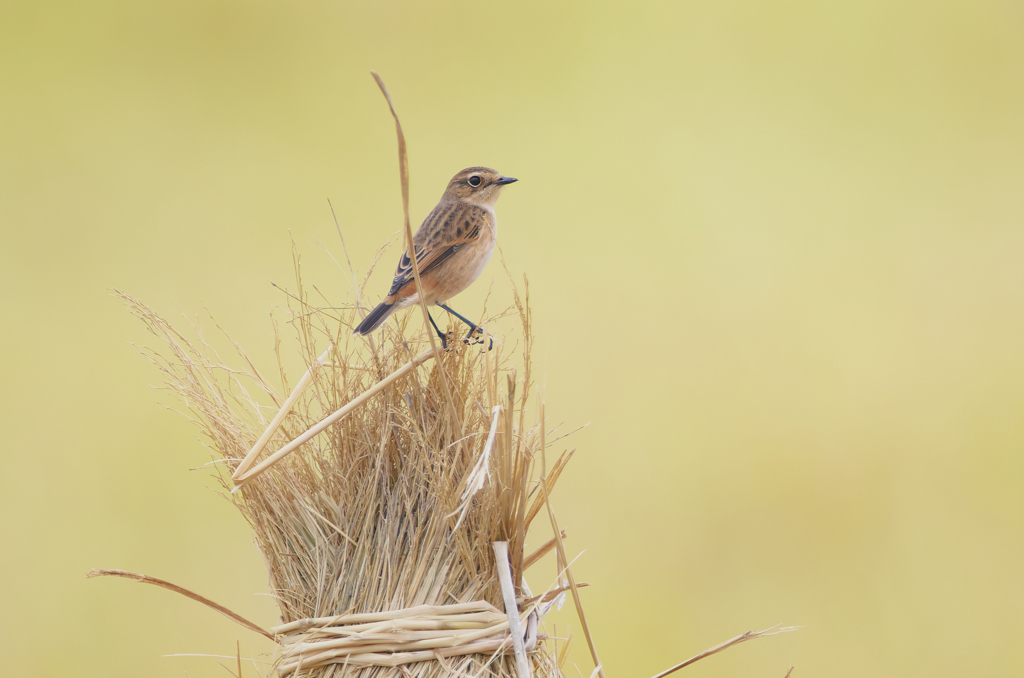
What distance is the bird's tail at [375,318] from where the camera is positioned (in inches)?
61.9

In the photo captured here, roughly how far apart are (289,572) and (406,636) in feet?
0.99

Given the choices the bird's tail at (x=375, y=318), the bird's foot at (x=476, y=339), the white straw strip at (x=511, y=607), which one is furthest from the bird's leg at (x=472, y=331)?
the white straw strip at (x=511, y=607)

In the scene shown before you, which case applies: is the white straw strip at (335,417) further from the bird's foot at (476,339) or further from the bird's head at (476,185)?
the bird's head at (476,185)

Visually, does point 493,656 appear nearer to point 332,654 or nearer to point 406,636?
point 406,636

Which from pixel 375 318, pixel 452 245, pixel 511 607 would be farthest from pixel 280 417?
pixel 452 245

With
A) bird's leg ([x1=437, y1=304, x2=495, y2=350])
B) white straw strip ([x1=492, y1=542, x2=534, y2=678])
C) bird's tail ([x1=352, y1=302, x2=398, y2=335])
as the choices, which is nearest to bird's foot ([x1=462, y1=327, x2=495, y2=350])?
bird's leg ([x1=437, y1=304, x2=495, y2=350])

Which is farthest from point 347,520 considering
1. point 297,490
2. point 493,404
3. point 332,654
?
point 493,404

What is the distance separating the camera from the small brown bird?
65.9 inches

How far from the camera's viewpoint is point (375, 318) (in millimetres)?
1596

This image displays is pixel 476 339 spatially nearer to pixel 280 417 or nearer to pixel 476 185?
pixel 280 417

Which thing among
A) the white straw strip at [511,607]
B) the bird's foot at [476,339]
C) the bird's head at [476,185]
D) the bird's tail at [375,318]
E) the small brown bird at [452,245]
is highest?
the bird's head at [476,185]

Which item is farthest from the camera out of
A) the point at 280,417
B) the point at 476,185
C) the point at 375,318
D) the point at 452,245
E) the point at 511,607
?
the point at 476,185

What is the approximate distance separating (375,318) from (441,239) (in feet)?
1.24

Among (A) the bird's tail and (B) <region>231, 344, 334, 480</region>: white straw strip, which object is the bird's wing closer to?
(A) the bird's tail
